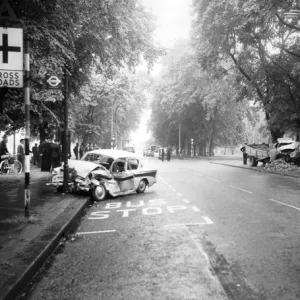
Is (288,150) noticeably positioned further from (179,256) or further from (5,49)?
(5,49)

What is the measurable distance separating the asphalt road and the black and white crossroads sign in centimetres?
328

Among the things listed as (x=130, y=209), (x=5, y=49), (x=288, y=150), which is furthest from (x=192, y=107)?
(x=5, y=49)

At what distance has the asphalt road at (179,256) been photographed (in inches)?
157

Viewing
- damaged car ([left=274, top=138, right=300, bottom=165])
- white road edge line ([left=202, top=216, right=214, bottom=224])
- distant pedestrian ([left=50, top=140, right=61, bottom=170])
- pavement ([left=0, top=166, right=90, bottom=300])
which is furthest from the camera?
damaged car ([left=274, top=138, right=300, bottom=165])

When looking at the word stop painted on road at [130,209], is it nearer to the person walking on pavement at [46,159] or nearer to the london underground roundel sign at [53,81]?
the london underground roundel sign at [53,81]

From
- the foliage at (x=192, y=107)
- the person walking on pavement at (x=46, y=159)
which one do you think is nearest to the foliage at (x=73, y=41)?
the person walking on pavement at (x=46, y=159)

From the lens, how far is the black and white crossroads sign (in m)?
6.88

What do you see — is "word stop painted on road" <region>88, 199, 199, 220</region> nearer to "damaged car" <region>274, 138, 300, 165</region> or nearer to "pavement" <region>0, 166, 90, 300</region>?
"pavement" <region>0, 166, 90, 300</region>

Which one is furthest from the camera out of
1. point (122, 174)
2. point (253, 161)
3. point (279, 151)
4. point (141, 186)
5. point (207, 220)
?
point (253, 161)

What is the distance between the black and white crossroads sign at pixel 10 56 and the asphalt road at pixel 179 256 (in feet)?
10.8

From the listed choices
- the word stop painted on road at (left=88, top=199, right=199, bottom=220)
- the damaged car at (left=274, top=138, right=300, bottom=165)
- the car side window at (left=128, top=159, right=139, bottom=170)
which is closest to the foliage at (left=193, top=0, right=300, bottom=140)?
the damaged car at (left=274, top=138, right=300, bottom=165)

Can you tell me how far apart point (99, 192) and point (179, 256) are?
20.9ft

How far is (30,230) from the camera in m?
6.44

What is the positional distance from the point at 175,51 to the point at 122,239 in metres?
45.0
